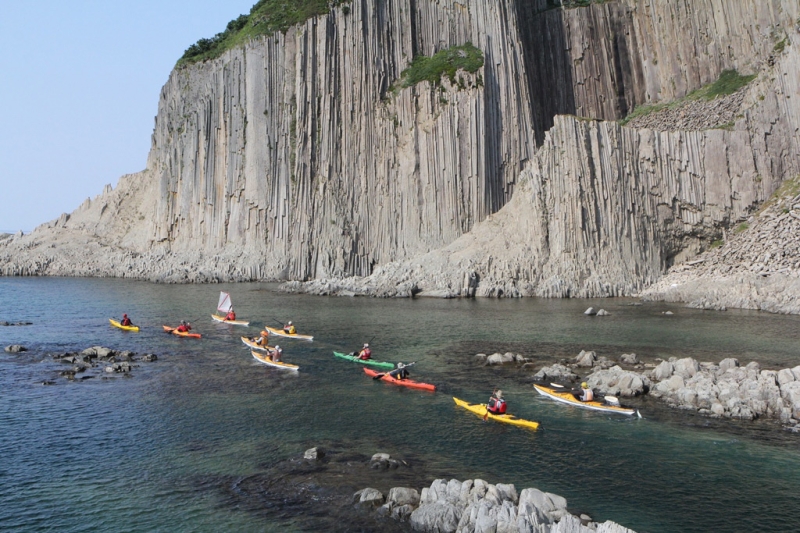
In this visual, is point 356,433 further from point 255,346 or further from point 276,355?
point 255,346

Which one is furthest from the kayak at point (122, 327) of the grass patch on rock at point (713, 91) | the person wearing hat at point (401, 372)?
the grass patch on rock at point (713, 91)

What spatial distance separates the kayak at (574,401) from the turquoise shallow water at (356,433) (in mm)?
421

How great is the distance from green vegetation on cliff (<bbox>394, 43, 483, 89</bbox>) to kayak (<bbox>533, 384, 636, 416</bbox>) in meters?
52.1

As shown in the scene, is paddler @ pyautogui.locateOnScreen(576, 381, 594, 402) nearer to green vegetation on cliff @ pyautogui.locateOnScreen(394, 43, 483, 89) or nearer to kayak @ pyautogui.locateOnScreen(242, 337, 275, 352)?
kayak @ pyautogui.locateOnScreen(242, 337, 275, 352)

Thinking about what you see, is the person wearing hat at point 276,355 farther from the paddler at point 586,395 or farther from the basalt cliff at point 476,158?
the basalt cliff at point 476,158

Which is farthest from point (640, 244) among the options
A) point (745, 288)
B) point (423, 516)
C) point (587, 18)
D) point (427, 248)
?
point (423, 516)

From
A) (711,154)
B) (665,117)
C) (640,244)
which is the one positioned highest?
(665,117)

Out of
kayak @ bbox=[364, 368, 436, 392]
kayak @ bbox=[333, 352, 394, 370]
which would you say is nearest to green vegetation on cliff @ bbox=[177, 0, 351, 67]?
kayak @ bbox=[333, 352, 394, 370]

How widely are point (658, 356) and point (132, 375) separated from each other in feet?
87.8

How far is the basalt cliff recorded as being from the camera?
195 feet

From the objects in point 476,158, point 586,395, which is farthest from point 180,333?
point 476,158

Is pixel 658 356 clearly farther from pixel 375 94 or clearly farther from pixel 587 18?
pixel 587 18

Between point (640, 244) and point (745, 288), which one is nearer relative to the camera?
point (745, 288)

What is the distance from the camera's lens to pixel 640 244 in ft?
194
